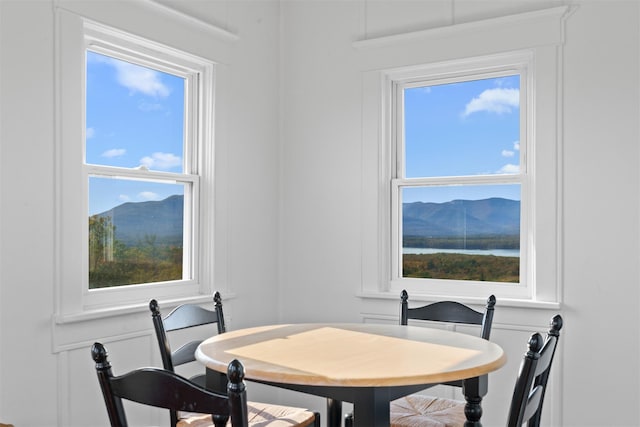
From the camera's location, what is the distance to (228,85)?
3.64 metres

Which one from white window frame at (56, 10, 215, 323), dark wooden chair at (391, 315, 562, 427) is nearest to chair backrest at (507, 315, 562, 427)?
dark wooden chair at (391, 315, 562, 427)

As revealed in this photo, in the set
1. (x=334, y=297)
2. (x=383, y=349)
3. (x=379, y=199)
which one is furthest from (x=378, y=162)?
(x=383, y=349)

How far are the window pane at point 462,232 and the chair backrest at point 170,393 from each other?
2408 mm

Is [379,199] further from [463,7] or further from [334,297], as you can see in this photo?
[463,7]

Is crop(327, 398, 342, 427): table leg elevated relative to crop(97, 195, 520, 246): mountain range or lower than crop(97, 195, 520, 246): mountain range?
lower

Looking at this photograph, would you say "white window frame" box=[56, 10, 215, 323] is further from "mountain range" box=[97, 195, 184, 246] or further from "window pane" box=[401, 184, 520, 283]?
"window pane" box=[401, 184, 520, 283]

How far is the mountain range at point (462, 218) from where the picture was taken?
3.47 meters

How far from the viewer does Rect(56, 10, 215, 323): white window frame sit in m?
2.70

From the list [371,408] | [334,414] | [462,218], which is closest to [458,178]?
[462,218]

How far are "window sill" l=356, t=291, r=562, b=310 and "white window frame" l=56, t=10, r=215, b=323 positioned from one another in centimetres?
99

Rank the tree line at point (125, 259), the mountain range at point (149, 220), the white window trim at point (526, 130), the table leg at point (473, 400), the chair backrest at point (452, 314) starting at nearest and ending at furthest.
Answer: the table leg at point (473, 400)
the chair backrest at point (452, 314)
the tree line at point (125, 259)
the mountain range at point (149, 220)
the white window trim at point (526, 130)

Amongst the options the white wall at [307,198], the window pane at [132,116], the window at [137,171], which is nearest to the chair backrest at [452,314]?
the white wall at [307,198]

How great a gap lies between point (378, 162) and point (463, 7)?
3.32 feet

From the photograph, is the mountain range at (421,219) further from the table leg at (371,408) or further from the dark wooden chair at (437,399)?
the table leg at (371,408)
